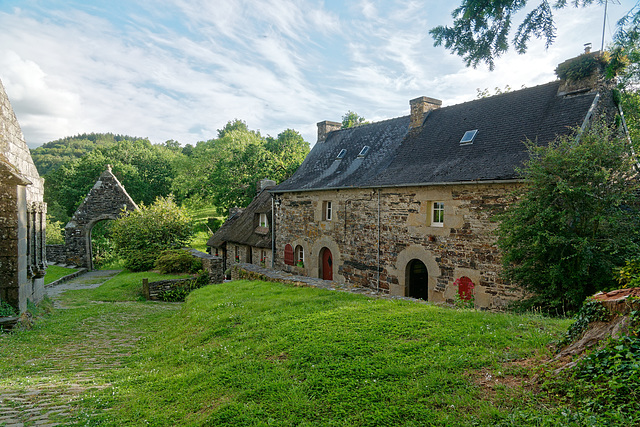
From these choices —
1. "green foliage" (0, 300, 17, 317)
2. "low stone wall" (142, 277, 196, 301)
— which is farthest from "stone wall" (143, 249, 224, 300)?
"green foliage" (0, 300, 17, 317)

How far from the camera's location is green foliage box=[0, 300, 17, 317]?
27.2 feet

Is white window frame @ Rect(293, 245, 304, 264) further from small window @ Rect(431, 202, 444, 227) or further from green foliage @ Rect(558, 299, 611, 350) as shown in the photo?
green foliage @ Rect(558, 299, 611, 350)

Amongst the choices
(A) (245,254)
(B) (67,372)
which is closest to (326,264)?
(A) (245,254)

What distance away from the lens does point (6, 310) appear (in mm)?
8367

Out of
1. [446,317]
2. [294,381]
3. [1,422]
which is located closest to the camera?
[1,422]

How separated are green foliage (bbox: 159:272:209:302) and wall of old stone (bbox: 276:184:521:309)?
4946mm

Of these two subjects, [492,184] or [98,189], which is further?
[98,189]

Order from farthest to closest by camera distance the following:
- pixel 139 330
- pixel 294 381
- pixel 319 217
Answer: pixel 319 217 → pixel 139 330 → pixel 294 381

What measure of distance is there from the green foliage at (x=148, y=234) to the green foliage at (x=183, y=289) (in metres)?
5.27

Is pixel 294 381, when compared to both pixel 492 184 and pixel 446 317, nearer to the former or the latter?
pixel 446 317

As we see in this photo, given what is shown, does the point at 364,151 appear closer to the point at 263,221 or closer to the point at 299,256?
the point at 299,256

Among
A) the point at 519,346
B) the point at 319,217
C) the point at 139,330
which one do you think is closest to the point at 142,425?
the point at 519,346

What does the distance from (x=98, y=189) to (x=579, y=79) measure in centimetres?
2605

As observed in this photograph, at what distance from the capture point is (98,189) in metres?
24.4
